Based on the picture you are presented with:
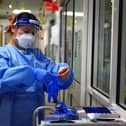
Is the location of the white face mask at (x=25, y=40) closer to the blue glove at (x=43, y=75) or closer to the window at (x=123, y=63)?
the blue glove at (x=43, y=75)

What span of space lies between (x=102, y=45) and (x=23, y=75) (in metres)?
1.20

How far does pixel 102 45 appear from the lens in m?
3.15

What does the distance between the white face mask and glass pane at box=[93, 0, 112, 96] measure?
2.24 feet

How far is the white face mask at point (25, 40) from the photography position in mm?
2529

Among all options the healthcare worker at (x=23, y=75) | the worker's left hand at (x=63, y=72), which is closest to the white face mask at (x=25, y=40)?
the healthcare worker at (x=23, y=75)

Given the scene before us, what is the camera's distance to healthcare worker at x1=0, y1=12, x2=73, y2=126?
220 centimetres

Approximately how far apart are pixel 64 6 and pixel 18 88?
3916mm

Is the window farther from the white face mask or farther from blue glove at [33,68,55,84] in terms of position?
the white face mask

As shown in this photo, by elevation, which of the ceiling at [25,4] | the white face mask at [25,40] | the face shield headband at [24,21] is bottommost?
the white face mask at [25,40]

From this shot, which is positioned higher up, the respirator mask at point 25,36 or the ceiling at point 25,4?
the ceiling at point 25,4

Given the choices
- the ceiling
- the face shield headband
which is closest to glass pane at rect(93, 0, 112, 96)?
the face shield headband

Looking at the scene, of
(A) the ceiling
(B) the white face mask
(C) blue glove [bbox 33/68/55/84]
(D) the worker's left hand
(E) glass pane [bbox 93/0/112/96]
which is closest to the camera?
(C) blue glove [bbox 33/68/55/84]

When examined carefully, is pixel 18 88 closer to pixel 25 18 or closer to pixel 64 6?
pixel 25 18

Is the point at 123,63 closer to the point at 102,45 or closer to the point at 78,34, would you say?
the point at 102,45
